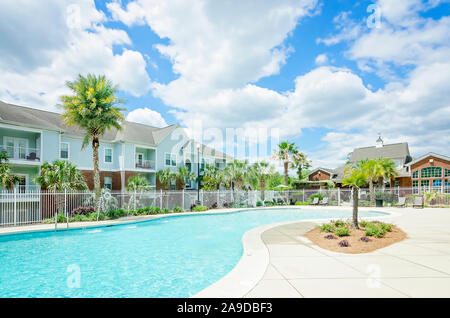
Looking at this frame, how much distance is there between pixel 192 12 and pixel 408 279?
1207 cm

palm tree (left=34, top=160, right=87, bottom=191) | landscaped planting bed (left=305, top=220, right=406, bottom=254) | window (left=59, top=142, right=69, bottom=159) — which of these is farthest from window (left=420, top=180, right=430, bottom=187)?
window (left=59, top=142, right=69, bottom=159)

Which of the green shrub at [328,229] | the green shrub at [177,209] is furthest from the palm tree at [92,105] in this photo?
the green shrub at [328,229]

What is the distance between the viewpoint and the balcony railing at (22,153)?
20.2m

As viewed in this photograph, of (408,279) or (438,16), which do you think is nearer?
(408,279)

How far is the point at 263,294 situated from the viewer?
14.0 feet

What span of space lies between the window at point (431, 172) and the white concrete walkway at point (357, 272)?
30138 millimetres

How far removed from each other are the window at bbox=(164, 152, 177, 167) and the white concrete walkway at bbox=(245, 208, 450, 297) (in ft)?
81.0

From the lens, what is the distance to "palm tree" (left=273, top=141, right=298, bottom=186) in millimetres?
38156

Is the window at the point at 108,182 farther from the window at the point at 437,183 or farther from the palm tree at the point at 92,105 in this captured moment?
the window at the point at 437,183
